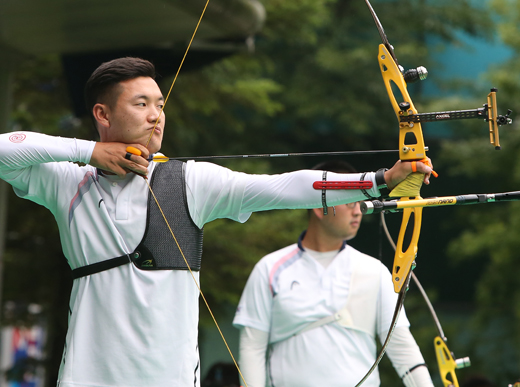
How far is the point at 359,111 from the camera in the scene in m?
8.37

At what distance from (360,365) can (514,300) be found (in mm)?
5453

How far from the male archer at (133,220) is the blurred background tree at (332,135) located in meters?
1.36

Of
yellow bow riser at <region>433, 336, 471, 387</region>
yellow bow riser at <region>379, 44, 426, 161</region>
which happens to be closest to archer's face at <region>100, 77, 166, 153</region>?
yellow bow riser at <region>379, 44, 426, 161</region>

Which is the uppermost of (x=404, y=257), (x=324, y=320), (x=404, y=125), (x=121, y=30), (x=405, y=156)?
(x=121, y=30)

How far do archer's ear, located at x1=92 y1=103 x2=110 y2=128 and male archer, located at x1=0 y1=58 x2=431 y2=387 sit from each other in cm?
4

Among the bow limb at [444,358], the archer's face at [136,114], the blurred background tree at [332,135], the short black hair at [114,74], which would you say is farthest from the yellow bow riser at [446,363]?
the short black hair at [114,74]

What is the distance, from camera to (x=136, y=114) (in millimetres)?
2027

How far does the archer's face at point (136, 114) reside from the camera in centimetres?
202

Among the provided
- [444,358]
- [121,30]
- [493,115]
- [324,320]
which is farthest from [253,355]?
[121,30]

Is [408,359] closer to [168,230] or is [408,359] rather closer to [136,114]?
[168,230]

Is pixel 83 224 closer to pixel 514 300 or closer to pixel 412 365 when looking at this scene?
pixel 412 365

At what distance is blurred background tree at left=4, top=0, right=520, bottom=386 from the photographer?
581cm

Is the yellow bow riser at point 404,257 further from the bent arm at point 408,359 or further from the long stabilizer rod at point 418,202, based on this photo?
the bent arm at point 408,359

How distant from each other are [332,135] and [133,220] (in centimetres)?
780
